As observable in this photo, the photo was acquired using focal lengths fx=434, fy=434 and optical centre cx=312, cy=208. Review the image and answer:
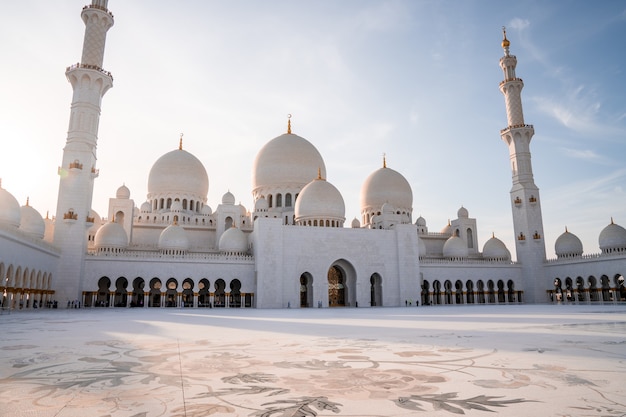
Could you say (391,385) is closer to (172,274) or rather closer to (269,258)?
(269,258)

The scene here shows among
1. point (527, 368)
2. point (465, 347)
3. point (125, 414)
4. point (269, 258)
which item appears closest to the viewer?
point (125, 414)

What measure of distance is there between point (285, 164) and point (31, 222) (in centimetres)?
1841

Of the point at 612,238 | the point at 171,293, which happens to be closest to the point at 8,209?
the point at 171,293

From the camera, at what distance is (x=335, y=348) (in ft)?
17.7

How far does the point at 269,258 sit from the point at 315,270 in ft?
10.9

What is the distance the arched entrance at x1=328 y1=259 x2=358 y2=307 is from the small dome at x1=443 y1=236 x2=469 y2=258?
1089 cm

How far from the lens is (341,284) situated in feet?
104

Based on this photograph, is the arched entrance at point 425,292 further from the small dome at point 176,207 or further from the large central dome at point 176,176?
the small dome at point 176,207

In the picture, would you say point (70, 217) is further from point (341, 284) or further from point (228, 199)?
point (341, 284)

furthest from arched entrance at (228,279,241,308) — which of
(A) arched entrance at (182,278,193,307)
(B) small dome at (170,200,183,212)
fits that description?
(B) small dome at (170,200,183,212)

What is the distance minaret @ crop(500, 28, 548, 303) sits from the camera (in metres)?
35.0

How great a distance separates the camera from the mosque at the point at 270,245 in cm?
2620

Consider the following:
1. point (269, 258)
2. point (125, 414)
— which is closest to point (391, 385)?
point (125, 414)

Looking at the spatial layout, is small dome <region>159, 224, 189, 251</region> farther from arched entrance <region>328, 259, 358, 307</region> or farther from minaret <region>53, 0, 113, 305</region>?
arched entrance <region>328, 259, 358, 307</region>
